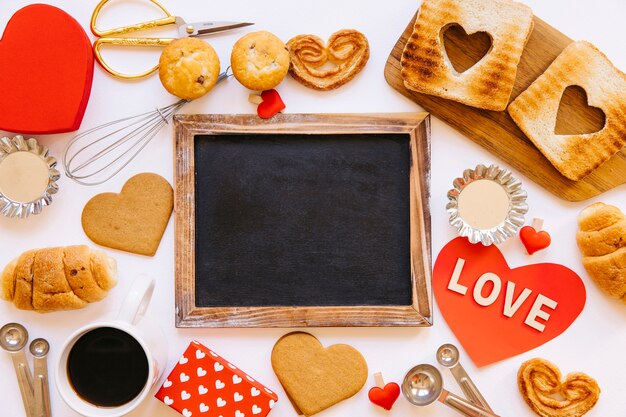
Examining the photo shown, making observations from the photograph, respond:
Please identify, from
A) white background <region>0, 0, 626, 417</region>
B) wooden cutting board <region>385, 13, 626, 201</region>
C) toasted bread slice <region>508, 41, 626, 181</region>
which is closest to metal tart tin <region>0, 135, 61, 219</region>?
white background <region>0, 0, 626, 417</region>

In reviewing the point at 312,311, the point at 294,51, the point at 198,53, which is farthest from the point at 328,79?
the point at 312,311

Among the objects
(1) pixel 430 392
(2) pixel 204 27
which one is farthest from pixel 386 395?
(2) pixel 204 27

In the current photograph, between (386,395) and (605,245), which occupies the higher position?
(605,245)

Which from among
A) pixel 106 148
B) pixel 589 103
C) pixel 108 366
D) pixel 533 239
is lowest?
pixel 108 366

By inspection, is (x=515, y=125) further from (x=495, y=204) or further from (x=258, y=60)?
(x=258, y=60)

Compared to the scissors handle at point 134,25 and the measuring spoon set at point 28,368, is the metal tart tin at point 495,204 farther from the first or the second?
the measuring spoon set at point 28,368

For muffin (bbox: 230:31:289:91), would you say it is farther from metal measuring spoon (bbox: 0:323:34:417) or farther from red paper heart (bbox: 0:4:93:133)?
metal measuring spoon (bbox: 0:323:34:417)

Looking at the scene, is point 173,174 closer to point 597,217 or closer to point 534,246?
point 534,246
